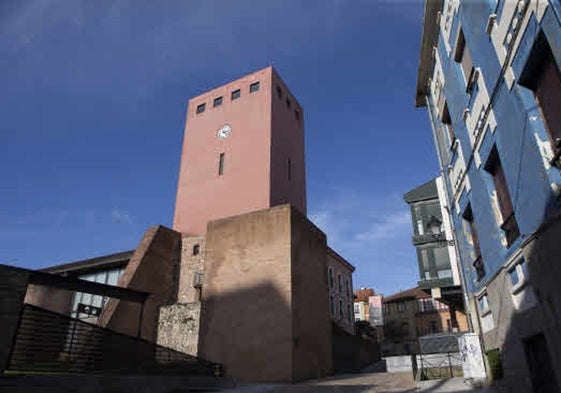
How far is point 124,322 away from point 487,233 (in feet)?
54.5

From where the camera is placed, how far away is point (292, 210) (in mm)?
20641

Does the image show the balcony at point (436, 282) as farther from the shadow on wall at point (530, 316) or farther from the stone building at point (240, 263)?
the shadow on wall at point (530, 316)

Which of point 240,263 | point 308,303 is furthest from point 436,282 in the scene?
point 240,263

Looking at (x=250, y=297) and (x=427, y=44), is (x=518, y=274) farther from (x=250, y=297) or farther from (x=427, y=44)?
(x=250, y=297)

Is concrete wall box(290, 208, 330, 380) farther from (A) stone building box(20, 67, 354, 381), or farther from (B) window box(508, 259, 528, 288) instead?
(B) window box(508, 259, 528, 288)

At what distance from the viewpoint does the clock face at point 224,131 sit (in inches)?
1120

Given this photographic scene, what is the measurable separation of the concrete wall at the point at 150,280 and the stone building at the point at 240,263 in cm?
6

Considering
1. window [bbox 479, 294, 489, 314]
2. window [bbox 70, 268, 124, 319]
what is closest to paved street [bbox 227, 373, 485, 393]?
window [bbox 479, 294, 489, 314]

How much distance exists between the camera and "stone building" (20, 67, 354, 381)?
18494mm

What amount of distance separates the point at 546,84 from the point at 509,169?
6.28 ft

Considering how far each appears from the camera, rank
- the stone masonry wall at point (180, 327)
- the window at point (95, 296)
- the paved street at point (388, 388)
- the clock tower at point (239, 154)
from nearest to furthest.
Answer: the paved street at point (388, 388), the stone masonry wall at point (180, 327), the window at point (95, 296), the clock tower at point (239, 154)

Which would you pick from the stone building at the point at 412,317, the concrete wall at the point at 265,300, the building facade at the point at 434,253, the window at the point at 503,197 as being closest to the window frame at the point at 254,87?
the concrete wall at the point at 265,300

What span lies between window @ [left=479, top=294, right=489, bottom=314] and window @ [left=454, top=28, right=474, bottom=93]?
5274 millimetres

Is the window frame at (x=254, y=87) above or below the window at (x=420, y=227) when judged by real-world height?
above
